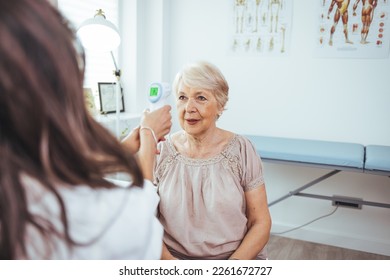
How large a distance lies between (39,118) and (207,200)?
0.87 meters

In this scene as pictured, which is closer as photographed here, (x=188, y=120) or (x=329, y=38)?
(x=188, y=120)

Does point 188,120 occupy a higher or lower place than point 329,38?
lower

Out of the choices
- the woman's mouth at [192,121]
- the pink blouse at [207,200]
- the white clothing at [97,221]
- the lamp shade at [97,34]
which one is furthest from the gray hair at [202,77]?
the white clothing at [97,221]

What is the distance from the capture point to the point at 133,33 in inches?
105

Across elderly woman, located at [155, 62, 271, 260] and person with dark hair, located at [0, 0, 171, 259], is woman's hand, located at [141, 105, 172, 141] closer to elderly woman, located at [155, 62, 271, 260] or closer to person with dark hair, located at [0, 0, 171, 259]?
elderly woman, located at [155, 62, 271, 260]

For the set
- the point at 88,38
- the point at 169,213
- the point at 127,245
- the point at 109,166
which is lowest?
the point at 169,213

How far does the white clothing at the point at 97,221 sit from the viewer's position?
408 mm

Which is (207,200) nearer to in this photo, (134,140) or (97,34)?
(134,140)

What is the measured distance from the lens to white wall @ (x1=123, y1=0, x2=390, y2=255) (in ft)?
7.52

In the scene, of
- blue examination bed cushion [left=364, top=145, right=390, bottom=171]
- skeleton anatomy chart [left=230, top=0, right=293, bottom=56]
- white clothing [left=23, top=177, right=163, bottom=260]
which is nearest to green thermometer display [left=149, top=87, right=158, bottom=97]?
white clothing [left=23, top=177, right=163, bottom=260]
